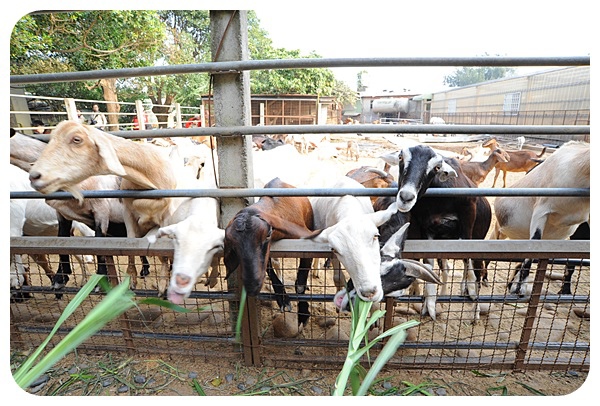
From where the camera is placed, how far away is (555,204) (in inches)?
113

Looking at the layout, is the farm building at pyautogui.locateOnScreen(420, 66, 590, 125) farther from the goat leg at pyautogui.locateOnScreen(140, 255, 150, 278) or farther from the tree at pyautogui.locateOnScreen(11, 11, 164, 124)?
the tree at pyautogui.locateOnScreen(11, 11, 164, 124)

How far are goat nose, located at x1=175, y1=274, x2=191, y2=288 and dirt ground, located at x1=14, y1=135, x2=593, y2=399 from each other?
3.35ft

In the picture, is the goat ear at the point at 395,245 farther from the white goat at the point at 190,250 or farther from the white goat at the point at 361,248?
the white goat at the point at 190,250

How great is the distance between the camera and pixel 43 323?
123 inches

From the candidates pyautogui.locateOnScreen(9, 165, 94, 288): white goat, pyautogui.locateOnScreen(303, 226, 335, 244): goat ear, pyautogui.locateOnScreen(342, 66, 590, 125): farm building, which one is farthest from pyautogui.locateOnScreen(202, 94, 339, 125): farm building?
pyautogui.locateOnScreen(303, 226, 335, 244): goat ear

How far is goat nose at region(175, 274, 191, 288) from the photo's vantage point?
1.88 meters

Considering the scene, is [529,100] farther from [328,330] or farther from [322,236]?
[322,236]

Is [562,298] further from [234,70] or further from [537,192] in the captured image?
[234,70]

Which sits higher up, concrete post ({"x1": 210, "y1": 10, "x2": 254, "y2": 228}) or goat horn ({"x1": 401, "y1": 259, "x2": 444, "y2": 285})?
concrete post ({"x1": 210, "y1": 10, "x2": 254, "y2": 228})

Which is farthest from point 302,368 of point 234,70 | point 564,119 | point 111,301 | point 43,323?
point 564,119

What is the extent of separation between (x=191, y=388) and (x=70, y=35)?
460 inches

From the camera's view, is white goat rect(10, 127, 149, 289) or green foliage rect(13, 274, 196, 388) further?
white goat rect(10, 127, 149, 289)

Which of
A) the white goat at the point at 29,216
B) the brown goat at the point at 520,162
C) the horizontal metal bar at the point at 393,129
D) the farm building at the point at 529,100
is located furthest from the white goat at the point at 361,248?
the farm building at the point at 529,100

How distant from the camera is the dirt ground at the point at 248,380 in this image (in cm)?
243
